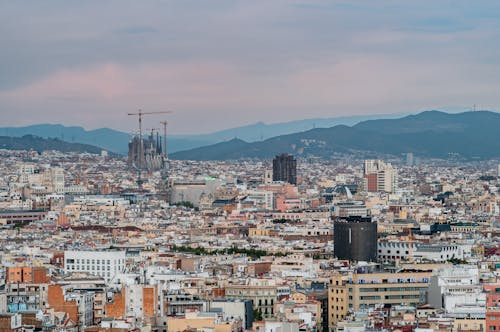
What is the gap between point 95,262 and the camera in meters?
67.5

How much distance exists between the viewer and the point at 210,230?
102 metres

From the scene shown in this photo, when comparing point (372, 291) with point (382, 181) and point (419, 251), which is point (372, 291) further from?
point (382, 181)

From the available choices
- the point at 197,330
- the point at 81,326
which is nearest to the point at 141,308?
the point at 81,326

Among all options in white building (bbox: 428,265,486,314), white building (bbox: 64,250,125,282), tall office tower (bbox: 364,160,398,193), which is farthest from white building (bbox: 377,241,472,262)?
tall office tower (bbox: 364,160,398,193)

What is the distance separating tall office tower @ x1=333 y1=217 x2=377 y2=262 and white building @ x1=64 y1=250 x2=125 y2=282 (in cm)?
982

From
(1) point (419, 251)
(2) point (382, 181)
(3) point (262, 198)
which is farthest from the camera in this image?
(2) point (382, 181)

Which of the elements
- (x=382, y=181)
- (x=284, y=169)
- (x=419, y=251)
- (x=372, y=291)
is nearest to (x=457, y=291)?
(x=372, y=291)

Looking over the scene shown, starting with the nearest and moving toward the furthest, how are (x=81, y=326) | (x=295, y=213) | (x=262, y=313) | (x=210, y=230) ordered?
1. (x=81, y=326)
2. (x=262, y=313)
3. (x=210, y=230)
4. (x=295, y=213)

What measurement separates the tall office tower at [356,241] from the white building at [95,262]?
9824 mm

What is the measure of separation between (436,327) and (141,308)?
8858mm

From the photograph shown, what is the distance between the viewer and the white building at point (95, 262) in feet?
218

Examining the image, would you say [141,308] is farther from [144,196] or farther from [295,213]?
[144,196]

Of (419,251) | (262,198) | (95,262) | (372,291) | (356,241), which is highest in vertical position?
(262,198)

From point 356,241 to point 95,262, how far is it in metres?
11.4
